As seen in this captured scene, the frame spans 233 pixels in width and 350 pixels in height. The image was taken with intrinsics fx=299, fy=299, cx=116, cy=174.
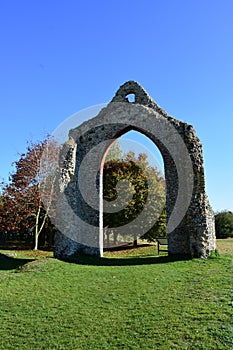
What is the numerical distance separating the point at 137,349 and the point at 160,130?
953 cm

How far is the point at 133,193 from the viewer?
1912cm

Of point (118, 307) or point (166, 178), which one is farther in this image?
point (166, 178)

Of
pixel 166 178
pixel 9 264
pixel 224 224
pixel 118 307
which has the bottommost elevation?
pixel 118 307

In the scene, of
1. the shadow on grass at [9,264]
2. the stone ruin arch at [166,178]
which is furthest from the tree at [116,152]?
the shadow on grass at [9,264]

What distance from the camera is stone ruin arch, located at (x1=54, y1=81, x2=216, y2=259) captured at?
36.7 ft

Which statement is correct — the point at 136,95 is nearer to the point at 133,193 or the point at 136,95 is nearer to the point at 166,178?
the point at 166,178

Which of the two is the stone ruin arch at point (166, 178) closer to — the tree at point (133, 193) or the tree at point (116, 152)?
the tree at point (133, 193)

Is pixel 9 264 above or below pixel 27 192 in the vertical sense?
below

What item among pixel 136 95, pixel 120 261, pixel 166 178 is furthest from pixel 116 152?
pixel 120 261

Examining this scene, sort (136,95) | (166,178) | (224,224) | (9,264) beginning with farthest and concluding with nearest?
(224,224) → (136,95) → (166,178) → (9,264)

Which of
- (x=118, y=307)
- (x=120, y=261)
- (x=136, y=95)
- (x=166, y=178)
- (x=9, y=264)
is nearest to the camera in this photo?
(x=118, y=307)

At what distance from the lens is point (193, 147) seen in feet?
38.3

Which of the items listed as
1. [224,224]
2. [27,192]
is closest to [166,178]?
[27,192]

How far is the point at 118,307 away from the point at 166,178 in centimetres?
738
